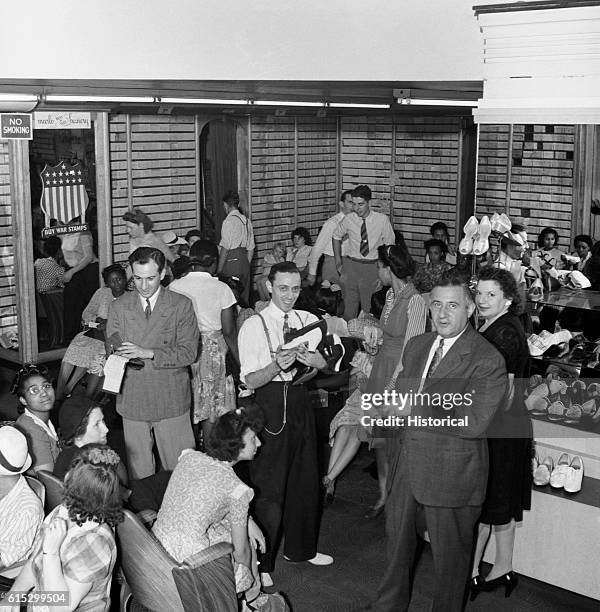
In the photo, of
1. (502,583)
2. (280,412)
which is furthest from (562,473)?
(280,412)

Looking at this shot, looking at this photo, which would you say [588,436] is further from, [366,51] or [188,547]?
[366,51]

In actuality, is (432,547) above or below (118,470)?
below

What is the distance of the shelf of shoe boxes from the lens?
4.92 meters

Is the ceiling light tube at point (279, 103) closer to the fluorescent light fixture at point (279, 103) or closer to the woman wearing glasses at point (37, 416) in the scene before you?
the fluorescent light fixture at point (279, 103)

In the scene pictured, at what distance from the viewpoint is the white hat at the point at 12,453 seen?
159 inches

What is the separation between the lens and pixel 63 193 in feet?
33.0

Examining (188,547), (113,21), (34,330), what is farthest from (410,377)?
(34,330)

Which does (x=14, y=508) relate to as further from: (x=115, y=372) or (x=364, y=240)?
(x=364, y=240)

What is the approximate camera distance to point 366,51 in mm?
7102

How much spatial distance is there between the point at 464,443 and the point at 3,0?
369cm

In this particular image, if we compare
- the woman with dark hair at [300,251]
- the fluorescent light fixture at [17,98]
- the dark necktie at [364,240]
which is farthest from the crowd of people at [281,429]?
the woman with dark hair at [300,251]

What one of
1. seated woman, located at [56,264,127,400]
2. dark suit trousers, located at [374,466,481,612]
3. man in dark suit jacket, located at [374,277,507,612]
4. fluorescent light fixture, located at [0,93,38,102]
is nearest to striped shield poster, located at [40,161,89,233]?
fluorescent light fixture, located at [0,93,38,102]

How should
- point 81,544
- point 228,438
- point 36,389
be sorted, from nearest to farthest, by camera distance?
point 81,544 → point 228,438 → point 36,389

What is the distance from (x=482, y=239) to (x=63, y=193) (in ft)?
18.7
